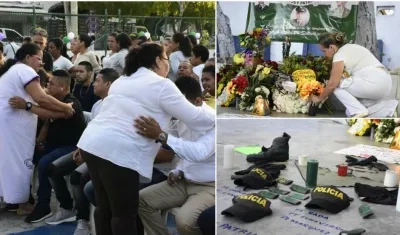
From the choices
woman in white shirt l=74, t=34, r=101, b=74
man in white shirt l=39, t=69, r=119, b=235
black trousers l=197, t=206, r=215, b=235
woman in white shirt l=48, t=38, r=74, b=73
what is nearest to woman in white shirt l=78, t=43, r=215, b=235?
black trousers l=197, t=206, r=215, b=235

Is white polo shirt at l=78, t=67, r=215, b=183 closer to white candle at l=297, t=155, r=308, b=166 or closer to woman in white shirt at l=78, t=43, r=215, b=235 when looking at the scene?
woman in white shirt at l=78, t=43, r=215, b=235

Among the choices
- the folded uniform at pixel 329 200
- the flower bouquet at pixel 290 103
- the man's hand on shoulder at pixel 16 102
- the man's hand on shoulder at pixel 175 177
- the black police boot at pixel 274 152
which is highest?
the flower bouquet at pixel 290 103

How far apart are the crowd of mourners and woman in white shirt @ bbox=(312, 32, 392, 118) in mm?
481

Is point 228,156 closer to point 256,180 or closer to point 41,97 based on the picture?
point 256,180

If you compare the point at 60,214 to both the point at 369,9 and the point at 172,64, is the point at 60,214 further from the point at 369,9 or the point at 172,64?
the point at 369,9

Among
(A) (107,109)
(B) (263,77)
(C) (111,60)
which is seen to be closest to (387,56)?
(B) (263,77)

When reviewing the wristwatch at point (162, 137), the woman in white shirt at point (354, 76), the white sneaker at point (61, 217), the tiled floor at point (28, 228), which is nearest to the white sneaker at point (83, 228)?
the tiled floor at point (28, 228)

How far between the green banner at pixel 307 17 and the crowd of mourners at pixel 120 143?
41cm

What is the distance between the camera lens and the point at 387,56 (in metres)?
1.66

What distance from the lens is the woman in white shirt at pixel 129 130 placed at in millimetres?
1681

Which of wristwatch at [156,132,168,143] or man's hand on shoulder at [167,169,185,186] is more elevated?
wristwatch at [156,132,168,143]

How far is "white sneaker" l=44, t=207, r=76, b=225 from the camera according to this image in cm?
260

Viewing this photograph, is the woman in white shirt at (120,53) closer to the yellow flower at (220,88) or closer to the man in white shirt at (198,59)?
the man in white shirt at (198,59)

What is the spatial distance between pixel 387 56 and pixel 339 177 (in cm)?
176
